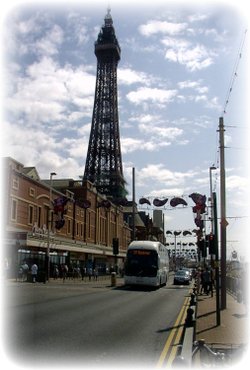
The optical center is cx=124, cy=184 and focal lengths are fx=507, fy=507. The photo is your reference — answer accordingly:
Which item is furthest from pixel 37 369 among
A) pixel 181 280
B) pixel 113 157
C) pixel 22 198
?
pixel 113 157

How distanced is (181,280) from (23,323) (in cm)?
3598

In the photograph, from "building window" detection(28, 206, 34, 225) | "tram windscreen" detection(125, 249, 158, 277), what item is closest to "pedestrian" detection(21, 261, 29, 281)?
"building window" detection(28, 206, 34, 225)

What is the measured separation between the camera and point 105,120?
136750mm

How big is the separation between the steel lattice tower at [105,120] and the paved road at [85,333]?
10865 centimetres

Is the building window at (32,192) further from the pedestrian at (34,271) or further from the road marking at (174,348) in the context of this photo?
the road marking at (174,348)

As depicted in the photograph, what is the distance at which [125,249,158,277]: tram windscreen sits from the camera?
35.7 meters

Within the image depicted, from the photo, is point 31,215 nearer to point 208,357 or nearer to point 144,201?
point 144,201

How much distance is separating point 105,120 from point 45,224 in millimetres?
89953

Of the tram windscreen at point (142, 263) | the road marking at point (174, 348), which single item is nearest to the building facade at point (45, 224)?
A: the tram windscreen at point (142, 263)

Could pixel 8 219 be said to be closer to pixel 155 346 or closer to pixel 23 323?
pixel 23 323

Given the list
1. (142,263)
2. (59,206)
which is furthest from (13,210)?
(142,263)

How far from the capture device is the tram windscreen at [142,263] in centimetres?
3569

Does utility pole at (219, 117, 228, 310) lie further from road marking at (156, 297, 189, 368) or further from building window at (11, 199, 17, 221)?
building window at (11, 199, 17, 221)

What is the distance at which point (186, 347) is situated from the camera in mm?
10109
